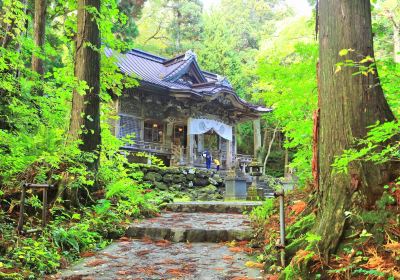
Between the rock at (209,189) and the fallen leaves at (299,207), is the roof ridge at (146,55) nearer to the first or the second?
the rock at (209,189)

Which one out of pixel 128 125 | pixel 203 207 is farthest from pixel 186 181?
pixel 203 207

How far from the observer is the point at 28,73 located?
7.06 m

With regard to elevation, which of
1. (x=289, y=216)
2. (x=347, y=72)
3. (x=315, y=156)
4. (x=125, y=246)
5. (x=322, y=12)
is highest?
(x=322, y=12)

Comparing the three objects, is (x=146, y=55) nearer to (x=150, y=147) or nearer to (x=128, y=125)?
(x=128, y=125)

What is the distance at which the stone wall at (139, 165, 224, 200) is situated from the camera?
16.2 m

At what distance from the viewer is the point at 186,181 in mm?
17281

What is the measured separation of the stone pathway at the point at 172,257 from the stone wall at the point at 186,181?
9.17 meters

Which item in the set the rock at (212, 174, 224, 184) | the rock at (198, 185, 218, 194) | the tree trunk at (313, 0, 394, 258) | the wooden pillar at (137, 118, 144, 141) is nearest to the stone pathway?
the tree trunk at (313, 0, 394, 258)

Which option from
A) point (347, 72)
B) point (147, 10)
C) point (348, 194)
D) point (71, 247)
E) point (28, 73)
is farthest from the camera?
point (147, 10)

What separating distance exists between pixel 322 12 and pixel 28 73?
5912 mm

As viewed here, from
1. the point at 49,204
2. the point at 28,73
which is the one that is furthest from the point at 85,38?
the point at 49,204

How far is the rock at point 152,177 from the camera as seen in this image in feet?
53.3

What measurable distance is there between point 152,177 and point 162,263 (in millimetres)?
11896

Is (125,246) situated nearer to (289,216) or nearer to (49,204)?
(49,204)
